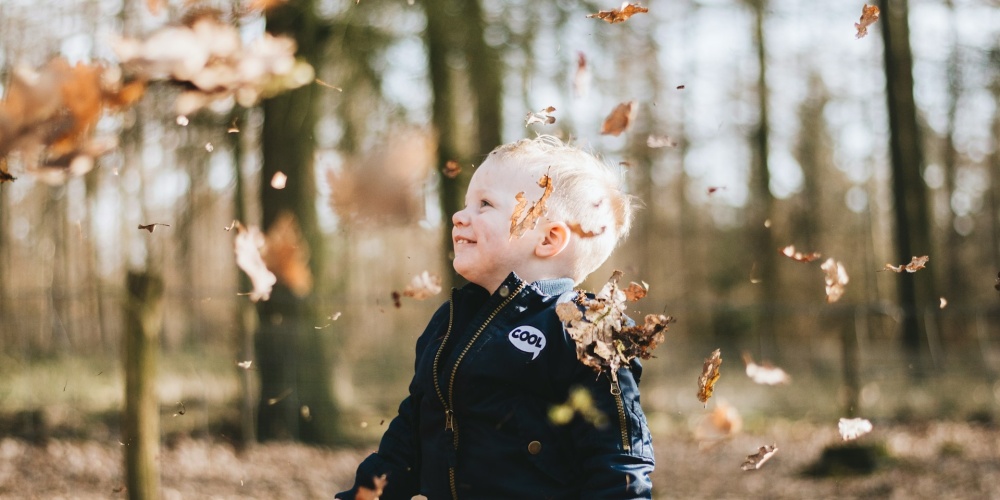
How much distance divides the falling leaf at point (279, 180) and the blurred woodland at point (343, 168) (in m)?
0.08

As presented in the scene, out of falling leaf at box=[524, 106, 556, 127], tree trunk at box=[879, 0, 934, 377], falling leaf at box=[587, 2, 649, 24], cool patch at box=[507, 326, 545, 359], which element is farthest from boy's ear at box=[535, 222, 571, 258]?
tree trunk at box=[879, 0, 934, 377]

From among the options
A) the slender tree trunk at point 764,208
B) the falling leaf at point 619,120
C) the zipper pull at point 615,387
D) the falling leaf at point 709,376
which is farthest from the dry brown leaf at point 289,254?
the zipper pull at point 615,387

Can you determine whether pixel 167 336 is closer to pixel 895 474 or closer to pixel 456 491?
pixel 895 474

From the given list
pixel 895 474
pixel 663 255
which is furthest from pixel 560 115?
pixel 663 255

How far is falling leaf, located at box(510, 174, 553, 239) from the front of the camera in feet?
7.32

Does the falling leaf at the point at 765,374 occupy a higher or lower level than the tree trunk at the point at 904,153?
lower

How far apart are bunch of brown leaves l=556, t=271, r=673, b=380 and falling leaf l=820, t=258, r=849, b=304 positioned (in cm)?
108

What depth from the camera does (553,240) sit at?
228 cm

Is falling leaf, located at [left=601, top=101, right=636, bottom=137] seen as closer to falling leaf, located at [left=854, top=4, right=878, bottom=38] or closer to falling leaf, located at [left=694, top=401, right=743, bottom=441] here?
falling leaf, located at [left=854, top=4, right=878, bottom=38]

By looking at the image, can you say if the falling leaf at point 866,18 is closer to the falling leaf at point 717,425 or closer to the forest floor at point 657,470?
the forest floor at point 657,470

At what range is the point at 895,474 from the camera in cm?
714

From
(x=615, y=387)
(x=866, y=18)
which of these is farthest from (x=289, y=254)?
(x=615, y=387)

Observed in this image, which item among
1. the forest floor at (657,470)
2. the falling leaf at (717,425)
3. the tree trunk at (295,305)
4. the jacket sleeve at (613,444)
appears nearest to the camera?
the jacket sleeve at (613,444)

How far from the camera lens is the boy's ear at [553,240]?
2.26 meters
